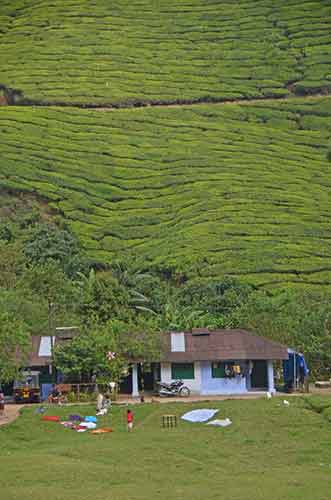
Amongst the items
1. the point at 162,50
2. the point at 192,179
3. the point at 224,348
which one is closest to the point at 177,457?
the point at 224,348

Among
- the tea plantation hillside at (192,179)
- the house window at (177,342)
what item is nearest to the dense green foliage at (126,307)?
the house window at (177,342)

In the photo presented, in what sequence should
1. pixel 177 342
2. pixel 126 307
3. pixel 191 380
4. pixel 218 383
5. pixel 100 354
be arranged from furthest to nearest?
pixel 126 307, pixel 177 342, pixel 191 380, pixel 218 383, pixel 100 354

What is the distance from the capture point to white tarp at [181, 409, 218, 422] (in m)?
35.1

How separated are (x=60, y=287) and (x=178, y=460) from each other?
41.1 m

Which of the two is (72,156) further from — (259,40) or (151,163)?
(259,40)

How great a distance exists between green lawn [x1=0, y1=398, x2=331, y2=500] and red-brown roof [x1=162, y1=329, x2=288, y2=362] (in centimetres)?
823

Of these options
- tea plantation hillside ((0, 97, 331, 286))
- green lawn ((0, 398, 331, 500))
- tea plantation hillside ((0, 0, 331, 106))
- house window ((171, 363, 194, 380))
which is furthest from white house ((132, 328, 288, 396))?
tea plantation hillside ((0, 0, 331, 106))

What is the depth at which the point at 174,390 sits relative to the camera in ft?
149

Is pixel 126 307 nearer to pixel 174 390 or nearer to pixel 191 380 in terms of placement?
pixel 191 380

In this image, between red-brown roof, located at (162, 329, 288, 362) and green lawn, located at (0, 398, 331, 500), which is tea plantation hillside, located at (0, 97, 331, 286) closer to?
red-brown roof, located at (162, 329, 288, 362)

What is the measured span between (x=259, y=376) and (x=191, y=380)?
3.66 metres

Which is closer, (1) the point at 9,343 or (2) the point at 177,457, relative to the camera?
(2) the point at 177,457

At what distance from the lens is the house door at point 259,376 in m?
47.7

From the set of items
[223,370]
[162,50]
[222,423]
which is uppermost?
[162,50]
